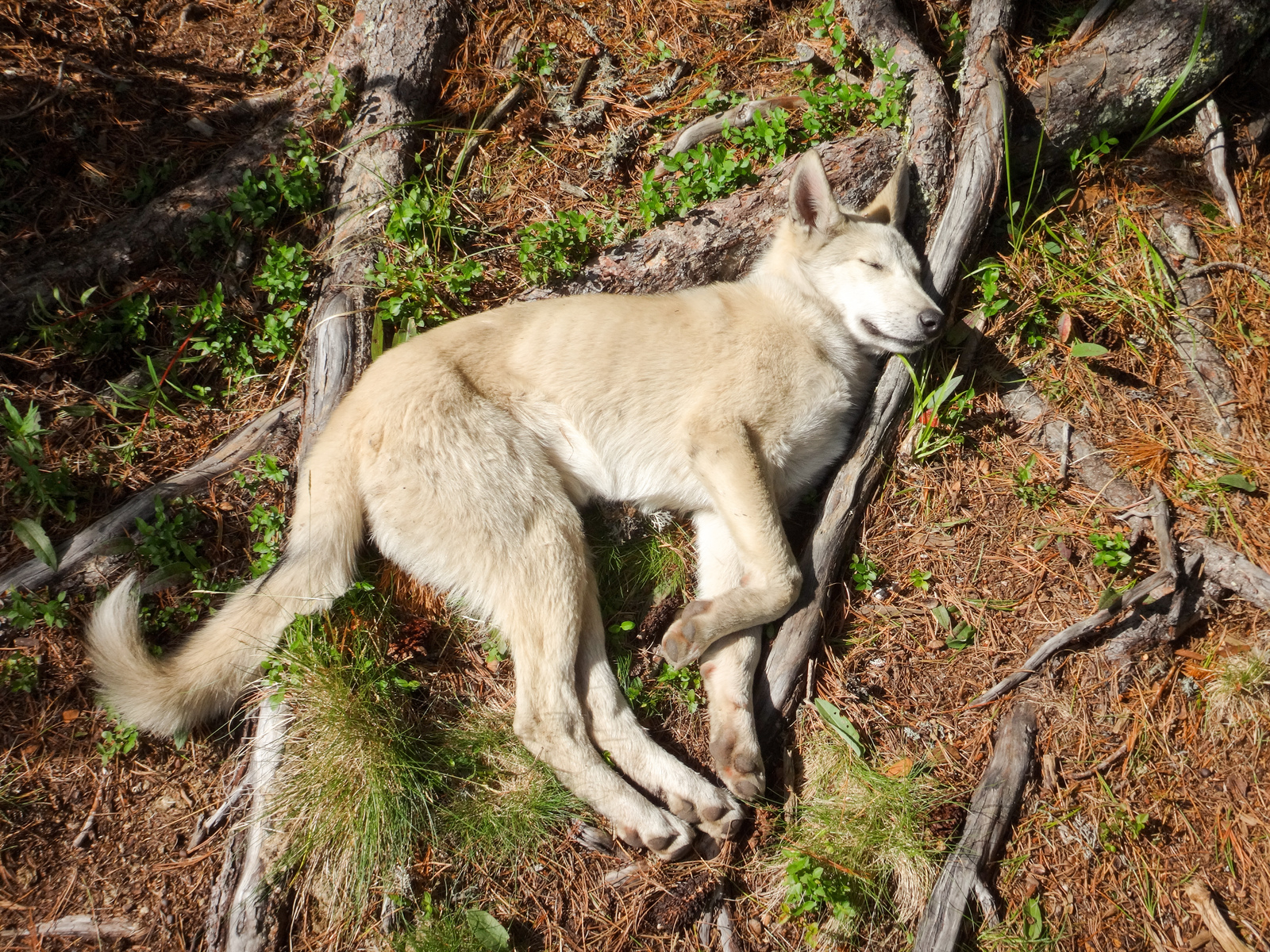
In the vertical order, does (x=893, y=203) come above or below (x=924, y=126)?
below

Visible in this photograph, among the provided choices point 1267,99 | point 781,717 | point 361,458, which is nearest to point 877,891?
point 781,717

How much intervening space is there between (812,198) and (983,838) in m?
3.02

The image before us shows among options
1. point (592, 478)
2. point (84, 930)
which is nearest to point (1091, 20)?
point (592, 478)

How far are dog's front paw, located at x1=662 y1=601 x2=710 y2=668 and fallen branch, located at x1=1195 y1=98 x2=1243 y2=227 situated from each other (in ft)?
12.2

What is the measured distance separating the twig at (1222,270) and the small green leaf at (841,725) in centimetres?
303

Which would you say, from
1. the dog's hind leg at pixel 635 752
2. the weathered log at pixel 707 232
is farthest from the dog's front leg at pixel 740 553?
the weathered log at pixel 707 232

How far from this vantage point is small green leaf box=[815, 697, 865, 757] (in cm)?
319

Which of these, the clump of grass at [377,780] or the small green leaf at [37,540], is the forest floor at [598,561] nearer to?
the clump of grass at [377,780]

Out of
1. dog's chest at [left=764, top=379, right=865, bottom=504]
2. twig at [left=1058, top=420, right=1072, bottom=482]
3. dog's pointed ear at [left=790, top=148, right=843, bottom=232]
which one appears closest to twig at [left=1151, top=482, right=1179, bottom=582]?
twig at [left=1058, top=420, right=1072, bottom=482]

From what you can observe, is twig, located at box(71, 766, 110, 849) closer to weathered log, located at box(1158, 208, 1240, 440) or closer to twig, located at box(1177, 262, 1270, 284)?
weathered log, located at box(1158, 208, 1240, 440)

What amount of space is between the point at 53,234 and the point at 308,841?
337 centimetres

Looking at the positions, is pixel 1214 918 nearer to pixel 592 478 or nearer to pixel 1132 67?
pixel 592 478

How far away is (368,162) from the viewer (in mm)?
4059

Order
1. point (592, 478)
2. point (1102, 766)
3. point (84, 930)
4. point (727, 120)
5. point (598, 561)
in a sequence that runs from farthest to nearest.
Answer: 1. point (727, 120)
2. point (598, 561)
3. point (592, 478)
4. point (1102, 766)
5. point (84, 930)
